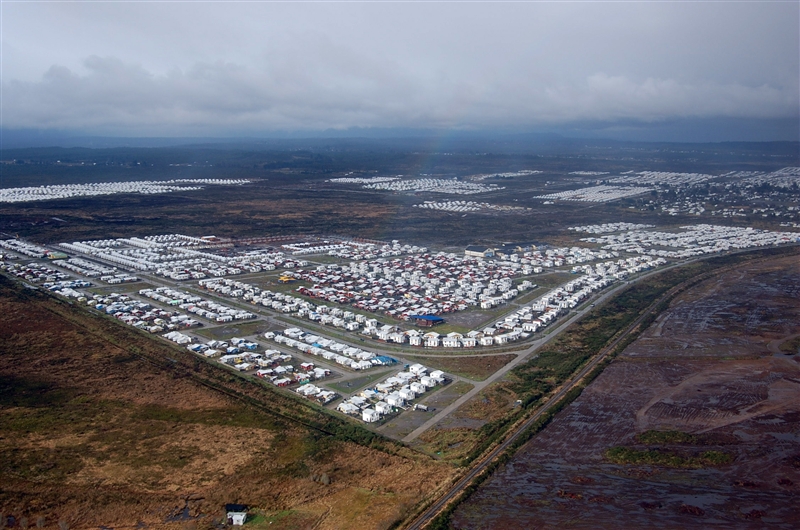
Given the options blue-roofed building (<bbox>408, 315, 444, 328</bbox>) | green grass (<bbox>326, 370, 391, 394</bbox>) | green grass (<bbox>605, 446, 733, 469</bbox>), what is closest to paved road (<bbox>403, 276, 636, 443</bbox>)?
green grass (<bbox>326, 370, 391, 394</bbox>)

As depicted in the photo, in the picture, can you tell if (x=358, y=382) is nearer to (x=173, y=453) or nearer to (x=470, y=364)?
(x=470, y=364)

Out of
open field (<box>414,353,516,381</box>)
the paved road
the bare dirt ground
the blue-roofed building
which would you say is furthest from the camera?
the blue-roofed building

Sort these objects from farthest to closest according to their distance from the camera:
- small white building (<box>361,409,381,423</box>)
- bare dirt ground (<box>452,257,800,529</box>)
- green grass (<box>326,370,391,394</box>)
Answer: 1. green grass (<box>326,370,391,394</box>)
2. small white building (<box>361,409,381,423</box>)
3. bare dirt ground (<box>452,257,800,529</box>)

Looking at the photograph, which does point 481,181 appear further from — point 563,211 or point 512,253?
point 512,253

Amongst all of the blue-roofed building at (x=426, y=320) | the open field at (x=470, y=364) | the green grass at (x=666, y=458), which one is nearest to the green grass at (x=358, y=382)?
the open field at (x=470, y=364)

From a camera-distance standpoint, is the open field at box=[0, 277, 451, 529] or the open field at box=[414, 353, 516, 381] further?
the open field at box=[414, 353, 516, 381]

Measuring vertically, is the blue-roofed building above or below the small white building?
above

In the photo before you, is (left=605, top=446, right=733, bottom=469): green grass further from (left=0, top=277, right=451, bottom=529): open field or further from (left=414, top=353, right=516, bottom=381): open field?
(left=414, top=353, right=516, bottom=381): open field
